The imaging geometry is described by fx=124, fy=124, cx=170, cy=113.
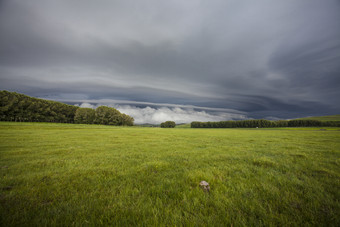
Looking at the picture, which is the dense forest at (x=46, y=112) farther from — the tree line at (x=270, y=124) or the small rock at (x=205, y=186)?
the tree line at (x=270, y=124)

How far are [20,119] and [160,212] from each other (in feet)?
401

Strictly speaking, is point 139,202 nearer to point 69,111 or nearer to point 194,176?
point 194,176

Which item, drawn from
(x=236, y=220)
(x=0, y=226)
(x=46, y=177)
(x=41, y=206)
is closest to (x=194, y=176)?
→ (x=236, y=220)

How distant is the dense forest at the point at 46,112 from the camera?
73.1 meters

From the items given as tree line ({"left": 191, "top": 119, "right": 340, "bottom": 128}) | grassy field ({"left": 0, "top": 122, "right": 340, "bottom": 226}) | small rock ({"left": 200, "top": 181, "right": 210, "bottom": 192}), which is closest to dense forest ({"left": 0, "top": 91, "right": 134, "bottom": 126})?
grassy field ({"left": 0, "top": 122, "right": 340, "bottom": 226})

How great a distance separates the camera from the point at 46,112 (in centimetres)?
8919

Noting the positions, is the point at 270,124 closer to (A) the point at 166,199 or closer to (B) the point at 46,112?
(A) the point at 166,199

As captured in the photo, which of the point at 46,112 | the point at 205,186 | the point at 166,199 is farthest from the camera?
the point at 46,112

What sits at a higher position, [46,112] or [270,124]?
[46,112]

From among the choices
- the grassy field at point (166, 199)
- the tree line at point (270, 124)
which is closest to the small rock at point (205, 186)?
the grassy field at point (166, 199)

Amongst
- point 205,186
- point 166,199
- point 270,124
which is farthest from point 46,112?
point 270,124

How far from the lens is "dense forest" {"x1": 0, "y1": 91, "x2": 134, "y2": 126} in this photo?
73125 millimetres

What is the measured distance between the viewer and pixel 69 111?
348 ft

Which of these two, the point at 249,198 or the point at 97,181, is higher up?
the point at 249,198
